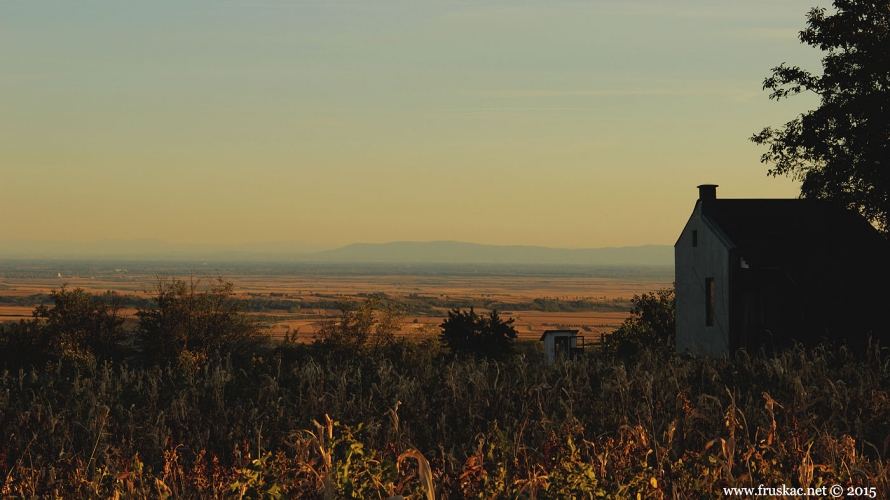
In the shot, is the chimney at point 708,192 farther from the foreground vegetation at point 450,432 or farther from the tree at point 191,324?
the tree at point 191,324

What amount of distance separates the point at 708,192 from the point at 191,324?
1669 inches

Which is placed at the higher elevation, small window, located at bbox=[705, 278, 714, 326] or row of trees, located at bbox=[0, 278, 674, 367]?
small window, located at bbox=[705, 278, 714, 326]

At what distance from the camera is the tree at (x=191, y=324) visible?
68875 millimetres

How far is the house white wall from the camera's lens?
37.6 m

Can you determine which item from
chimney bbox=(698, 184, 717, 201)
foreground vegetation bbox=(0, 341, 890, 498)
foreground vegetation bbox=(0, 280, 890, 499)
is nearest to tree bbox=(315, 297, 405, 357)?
chimney bbox=(698, 184, 717, 201)

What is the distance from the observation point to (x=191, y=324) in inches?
→ 2783

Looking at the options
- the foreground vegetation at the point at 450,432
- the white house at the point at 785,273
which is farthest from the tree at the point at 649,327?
the foreground vegetation at the point at 450,432

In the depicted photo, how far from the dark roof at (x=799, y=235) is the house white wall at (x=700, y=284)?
86cm

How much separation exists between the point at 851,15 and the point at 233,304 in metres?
53.5

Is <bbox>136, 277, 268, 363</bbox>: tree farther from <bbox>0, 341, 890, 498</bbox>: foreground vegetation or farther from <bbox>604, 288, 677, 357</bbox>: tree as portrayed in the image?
<bbox>0, 341, 890, 498</bbox>: foreground vegetation

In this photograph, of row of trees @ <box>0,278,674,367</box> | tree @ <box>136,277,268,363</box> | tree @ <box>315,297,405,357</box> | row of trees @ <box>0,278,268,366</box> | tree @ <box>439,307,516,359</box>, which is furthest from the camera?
tree @ <box>315,297,405,357</box>

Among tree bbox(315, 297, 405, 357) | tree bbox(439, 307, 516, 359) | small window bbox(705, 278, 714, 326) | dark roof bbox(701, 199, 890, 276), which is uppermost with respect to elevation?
dark roof bbox(701, 199, 890, 276)

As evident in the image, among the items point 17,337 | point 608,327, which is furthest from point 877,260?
point 608,327

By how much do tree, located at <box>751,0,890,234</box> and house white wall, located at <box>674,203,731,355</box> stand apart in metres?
4.75
